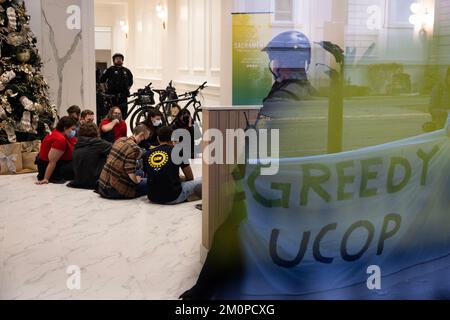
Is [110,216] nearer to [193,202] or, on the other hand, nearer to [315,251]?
[193,202]

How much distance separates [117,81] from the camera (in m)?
9.99

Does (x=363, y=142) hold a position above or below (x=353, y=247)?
above

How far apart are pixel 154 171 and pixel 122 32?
42.3 ft

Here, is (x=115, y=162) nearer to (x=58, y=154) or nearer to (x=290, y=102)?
(x=58, y=154)

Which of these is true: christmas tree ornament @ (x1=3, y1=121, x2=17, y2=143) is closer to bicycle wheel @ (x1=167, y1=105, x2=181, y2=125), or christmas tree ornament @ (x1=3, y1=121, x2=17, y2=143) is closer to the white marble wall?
the white marble wall

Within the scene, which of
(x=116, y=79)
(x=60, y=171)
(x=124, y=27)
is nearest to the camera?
(x=60, y=171)

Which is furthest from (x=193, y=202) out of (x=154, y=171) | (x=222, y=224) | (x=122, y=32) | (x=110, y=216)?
(x=122, y=32)

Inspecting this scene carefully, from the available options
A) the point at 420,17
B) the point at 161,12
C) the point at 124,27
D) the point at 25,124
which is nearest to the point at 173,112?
the point at 25,124

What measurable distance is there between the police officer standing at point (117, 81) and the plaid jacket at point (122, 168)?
4.14 m

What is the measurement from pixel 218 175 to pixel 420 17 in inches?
56.6

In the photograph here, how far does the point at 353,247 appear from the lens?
3.08 metres

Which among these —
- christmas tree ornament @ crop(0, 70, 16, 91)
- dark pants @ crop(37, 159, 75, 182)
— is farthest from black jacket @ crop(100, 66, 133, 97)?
dark pants @ crop(37, 159, 75, 182)

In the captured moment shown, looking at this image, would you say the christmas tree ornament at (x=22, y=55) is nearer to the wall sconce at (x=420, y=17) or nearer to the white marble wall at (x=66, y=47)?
the white marble wall at (x=66, y=47)

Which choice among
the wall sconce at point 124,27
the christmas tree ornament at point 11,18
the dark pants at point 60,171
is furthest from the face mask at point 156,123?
the wall sconce at point 124,27
